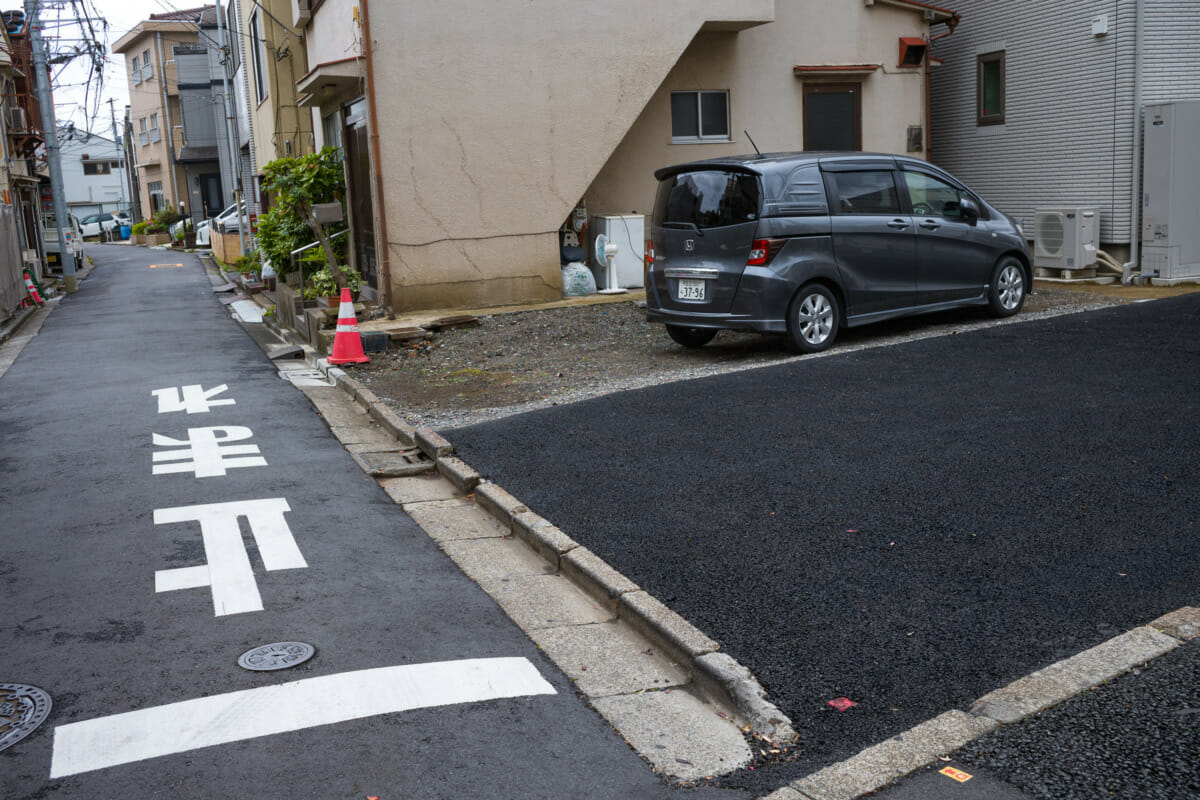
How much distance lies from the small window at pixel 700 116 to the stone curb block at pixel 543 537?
37.4 ft

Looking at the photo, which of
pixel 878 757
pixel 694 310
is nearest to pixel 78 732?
pixel 878 757

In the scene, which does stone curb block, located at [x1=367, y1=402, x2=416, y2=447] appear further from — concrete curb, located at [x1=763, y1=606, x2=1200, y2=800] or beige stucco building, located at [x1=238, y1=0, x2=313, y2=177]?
beige stucco building, located at [x1=238, y1=0, x2=313, y2=177]

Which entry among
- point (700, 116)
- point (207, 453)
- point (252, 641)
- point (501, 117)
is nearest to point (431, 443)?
point (207, 453)

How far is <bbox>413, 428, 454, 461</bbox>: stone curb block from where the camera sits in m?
7.80

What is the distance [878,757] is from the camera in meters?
3.42

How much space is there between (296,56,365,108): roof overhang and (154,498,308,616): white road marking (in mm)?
8734

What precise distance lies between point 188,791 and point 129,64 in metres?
63.8

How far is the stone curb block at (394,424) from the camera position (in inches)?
336

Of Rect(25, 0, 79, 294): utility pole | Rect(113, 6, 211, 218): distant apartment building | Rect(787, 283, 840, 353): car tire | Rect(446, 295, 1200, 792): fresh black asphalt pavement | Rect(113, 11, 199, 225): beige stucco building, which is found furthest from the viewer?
Rect(113, 11, 199, 225): beige stucco building

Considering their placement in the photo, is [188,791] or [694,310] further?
[694,310]

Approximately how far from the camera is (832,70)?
16.5 meters

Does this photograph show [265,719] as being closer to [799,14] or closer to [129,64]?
[799,14]

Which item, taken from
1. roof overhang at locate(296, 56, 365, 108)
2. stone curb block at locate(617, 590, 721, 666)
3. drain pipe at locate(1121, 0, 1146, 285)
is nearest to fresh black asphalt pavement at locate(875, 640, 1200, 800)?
stone curb block at locate(617, 590, 721, 666)

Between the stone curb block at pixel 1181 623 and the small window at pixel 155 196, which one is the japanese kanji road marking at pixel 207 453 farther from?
the small window at pixel 155 196
